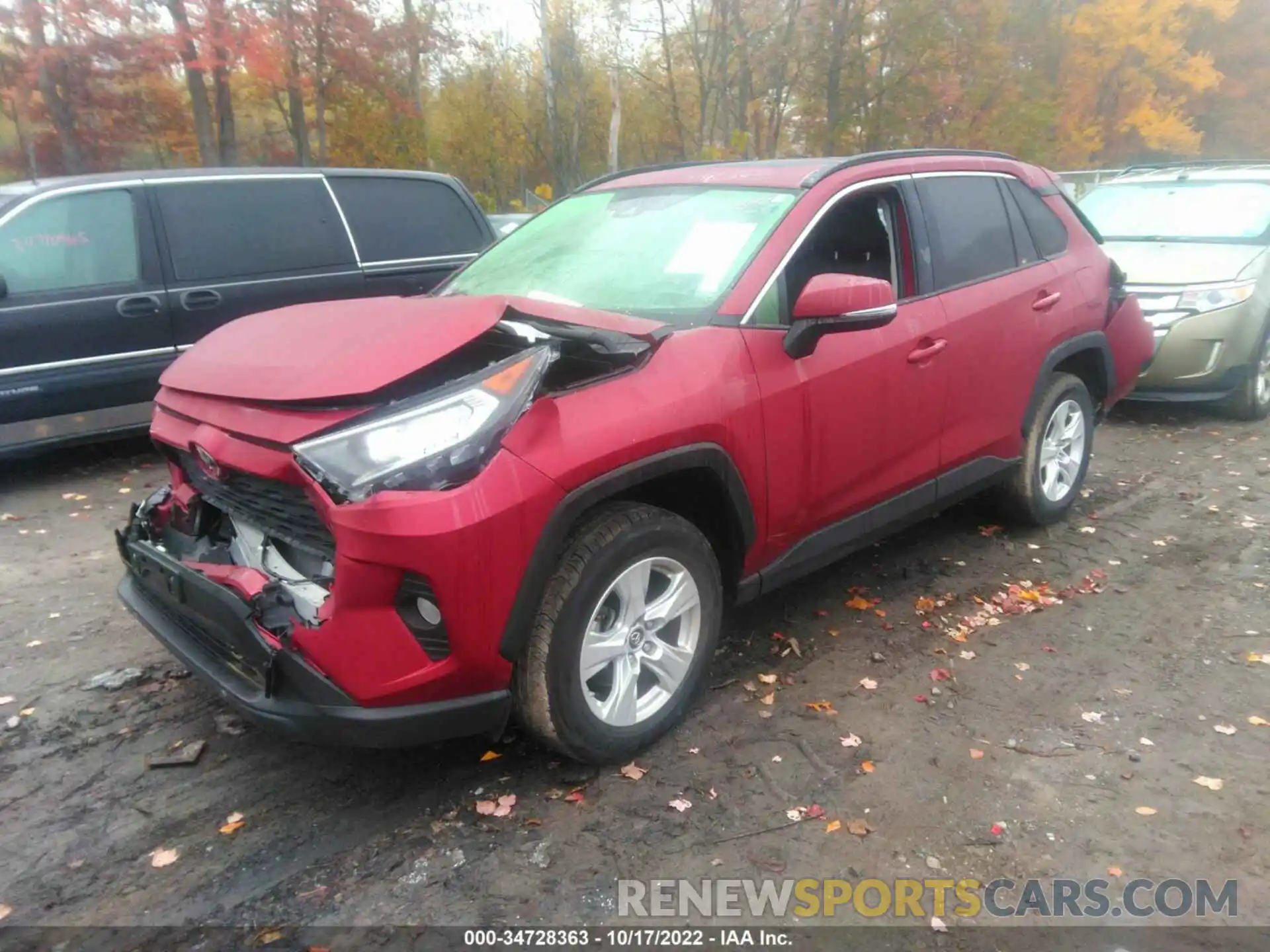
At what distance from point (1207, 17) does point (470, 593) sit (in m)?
36.7

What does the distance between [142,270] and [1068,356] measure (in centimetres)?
535

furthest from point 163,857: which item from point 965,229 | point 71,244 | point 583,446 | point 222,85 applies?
point 222,85

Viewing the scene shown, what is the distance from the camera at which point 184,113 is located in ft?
60.3

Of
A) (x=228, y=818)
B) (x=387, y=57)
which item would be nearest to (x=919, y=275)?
(x=228, y=818)

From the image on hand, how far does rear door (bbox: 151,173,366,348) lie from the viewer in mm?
5926

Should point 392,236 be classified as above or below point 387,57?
below

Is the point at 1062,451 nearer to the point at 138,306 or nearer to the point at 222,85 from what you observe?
the point at 138,306

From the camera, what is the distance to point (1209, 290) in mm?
6938

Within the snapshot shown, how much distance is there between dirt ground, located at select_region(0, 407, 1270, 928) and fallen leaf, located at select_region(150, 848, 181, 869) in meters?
0.02

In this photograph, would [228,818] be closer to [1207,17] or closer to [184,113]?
[184,113]

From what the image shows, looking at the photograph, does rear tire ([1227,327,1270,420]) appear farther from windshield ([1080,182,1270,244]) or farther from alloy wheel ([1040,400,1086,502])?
alloy wheel ([1040,400,1086,502])

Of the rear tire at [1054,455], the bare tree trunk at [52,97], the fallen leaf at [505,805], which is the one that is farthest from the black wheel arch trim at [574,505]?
the bare tree trunk at [52,97]

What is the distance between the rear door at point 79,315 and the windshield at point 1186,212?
7.48 m

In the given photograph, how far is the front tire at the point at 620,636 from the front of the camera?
2.69 m
